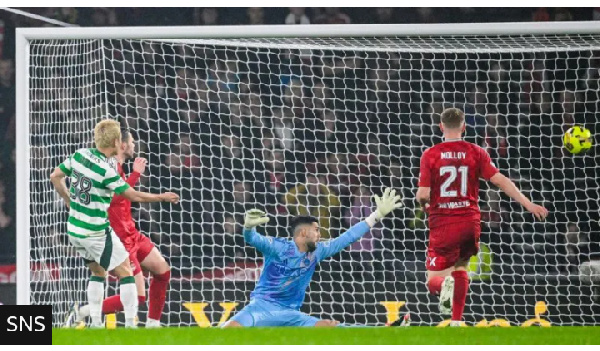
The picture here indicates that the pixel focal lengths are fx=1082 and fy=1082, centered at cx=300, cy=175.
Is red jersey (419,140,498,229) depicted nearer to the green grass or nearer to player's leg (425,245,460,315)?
player's leg (425,245,460,315)

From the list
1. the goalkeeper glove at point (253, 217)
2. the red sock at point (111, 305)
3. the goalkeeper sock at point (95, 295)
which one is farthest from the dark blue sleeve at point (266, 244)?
the goalkeeper sock at point (95, 295)

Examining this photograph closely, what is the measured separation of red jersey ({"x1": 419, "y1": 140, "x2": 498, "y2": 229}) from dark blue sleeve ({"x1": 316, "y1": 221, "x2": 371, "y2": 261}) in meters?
0.44

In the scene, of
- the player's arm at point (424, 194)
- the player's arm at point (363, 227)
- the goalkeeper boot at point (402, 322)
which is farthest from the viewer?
the goalkeeper boot at point (402, 322)

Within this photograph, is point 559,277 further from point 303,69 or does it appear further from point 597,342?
point 303,69

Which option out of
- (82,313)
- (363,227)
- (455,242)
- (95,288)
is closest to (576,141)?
(455,242)

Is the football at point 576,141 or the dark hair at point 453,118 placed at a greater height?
the dark hair at point 453,118

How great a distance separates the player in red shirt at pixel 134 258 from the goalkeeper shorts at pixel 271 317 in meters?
0.51

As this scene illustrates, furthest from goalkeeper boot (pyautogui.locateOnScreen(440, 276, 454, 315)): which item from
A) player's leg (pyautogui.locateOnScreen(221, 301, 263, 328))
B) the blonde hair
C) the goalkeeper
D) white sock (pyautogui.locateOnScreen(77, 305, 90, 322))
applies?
white sock (pyautogui.locateOnScreen(77, 305, 90, 322))

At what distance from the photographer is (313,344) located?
5.65 metres

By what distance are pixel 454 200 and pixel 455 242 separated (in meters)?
0.24

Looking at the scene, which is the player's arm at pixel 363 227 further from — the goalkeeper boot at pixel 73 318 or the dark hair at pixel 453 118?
the goalkeeper boot at pixel 73 318

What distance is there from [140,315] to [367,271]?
1.69 meters

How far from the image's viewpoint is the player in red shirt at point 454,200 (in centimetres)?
623

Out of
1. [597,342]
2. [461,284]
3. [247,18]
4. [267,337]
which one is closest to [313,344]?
[267,337]
